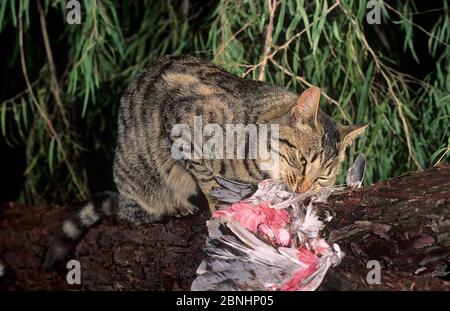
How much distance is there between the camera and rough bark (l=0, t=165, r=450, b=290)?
1.97 meters

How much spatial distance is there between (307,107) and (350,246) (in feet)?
2.35

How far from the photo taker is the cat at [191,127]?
2566 millimetres

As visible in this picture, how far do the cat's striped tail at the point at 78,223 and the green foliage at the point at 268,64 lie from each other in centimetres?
66

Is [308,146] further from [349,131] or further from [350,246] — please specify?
[350,246]

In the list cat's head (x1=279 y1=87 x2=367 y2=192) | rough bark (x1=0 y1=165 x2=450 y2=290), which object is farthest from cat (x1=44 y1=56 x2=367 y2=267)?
rough bark (x1=0 y1=165 x2=450 y2=290)

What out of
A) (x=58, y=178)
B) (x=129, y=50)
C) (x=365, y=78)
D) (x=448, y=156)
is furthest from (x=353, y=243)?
(x=58, y=178)

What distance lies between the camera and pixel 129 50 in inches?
159

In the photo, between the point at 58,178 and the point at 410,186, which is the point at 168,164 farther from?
the point at 58,178

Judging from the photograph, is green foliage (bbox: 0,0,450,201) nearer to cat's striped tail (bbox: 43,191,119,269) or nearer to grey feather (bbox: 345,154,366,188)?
grey feather (bbox: 345,154,366,188)

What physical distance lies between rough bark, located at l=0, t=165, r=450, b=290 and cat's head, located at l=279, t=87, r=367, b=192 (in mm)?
259

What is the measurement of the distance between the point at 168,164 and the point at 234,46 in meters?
0.93

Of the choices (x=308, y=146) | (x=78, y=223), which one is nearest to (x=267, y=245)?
(x=308, y=146)

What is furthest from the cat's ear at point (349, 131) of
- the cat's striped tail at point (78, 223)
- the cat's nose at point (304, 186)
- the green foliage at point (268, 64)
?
the cat's striped tail at point (78, 223)

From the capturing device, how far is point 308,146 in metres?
2.55
